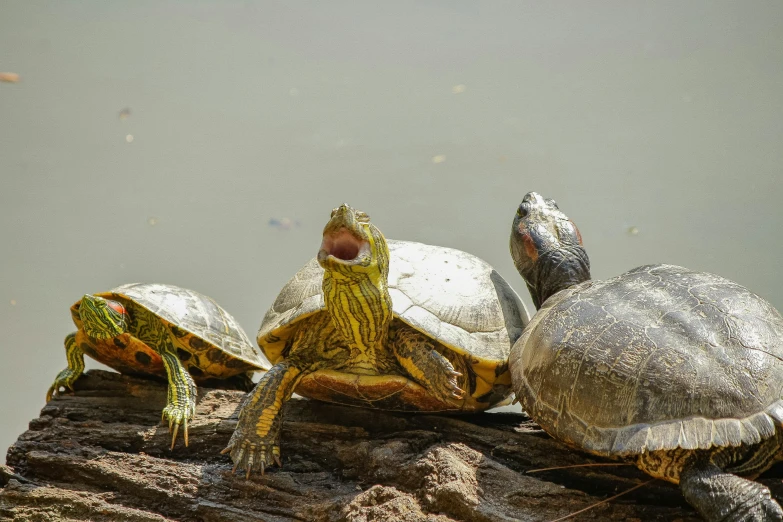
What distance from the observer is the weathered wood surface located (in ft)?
8.14

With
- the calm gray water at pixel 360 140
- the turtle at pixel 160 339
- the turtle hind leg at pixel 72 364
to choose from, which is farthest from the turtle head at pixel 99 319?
the calm gray water at pixel 360 140

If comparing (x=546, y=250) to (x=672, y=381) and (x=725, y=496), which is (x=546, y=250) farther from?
(x=725, y=496)

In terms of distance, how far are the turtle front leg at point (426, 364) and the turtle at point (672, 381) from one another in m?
0.27

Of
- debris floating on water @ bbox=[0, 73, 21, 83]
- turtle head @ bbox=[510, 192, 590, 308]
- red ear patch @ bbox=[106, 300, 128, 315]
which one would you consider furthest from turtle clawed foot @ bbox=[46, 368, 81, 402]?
debris floating on water @ bbox=[0, 73, 21, 83]

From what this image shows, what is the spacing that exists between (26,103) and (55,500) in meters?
4.87

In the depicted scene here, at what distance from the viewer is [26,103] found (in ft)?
21.1

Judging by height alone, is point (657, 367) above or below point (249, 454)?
above

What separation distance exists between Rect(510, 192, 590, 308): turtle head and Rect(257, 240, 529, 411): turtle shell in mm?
Answer: 166

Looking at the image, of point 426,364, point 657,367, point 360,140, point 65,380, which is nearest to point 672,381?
point 657,367

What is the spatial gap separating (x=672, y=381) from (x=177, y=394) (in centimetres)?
225

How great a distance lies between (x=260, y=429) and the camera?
286 cm

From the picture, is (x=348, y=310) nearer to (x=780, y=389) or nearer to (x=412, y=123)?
(x=780, y=389)

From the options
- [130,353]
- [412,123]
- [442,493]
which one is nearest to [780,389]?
[442,493]

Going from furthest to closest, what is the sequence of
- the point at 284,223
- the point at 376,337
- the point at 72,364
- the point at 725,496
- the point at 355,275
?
the point at 284,223
the point at 72,364
the point at 376,337
the point at 355,275
the point at 725,496
